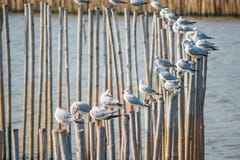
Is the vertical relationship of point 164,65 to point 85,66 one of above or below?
above

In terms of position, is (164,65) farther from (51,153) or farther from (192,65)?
(51,153)

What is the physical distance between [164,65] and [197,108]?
1448mm

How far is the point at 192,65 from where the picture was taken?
12750 millimetres

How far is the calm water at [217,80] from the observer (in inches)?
702

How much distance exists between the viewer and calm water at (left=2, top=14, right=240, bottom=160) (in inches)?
702

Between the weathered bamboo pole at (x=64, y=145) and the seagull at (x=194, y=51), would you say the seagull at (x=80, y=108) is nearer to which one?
the weathered bamboo pole at (x=64, y=145)

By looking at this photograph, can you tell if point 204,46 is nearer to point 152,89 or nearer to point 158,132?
point 152,89

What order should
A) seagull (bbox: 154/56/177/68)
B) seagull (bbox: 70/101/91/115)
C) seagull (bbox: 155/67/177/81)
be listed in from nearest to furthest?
seagull (bbox: 70/101/91/115), seagull (bbox: 155/67/177/81), seagull (bbox: 154/56/177/68)

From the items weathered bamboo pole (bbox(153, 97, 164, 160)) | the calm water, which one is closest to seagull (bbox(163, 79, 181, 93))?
weathered bamboo pole (bbox(153, 97, 164, 160))

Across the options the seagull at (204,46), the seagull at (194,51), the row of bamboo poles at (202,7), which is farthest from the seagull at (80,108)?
the row of bamboo poles at (202,7)

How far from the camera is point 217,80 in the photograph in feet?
81.5

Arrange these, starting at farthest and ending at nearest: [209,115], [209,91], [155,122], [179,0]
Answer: [179,0] < [209,91] < [209,115] < [155,122]

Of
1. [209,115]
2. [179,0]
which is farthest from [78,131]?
[179,0]

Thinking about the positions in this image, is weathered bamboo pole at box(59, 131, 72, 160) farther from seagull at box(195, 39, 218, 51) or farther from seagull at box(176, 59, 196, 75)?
seagull at box(195, 39, 218, 51)
